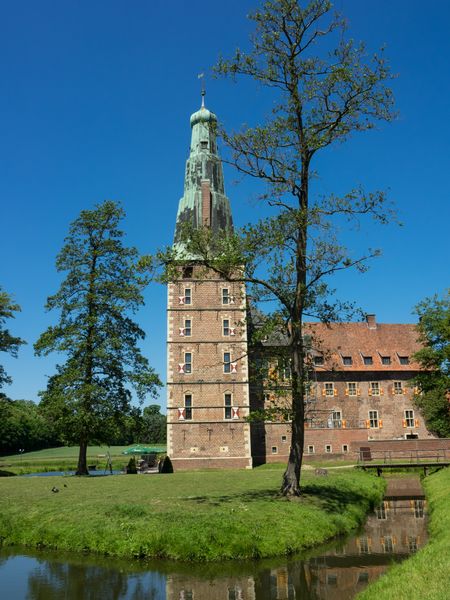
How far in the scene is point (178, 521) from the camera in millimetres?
12969

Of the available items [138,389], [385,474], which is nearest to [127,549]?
[138,389]

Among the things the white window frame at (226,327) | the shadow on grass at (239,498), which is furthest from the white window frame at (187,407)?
the shadow on grass at (239,498)

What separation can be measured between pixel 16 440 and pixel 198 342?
169 ft

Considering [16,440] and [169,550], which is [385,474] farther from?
[16,440]

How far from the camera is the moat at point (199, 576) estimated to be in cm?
1008

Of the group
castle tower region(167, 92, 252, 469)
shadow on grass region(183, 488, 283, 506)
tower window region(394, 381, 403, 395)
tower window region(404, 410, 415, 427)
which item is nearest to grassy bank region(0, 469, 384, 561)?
shadow on grass region(183, 488, 283, 506)

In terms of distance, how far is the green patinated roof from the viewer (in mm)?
43022

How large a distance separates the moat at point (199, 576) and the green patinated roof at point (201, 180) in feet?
104

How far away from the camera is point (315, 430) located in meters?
42.8

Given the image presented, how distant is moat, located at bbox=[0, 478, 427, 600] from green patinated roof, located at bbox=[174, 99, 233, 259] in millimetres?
31751

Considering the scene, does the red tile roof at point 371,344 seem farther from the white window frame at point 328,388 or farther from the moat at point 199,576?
the moat at point 199,576

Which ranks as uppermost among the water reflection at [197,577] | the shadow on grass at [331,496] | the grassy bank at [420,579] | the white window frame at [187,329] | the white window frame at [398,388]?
the white window frame at [187,329]

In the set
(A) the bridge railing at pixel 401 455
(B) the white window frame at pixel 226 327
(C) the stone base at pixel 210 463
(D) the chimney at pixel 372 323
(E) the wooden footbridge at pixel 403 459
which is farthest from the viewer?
(D) the chimney at pixel 372 323

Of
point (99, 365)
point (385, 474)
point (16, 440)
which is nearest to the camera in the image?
point (99, 365)
